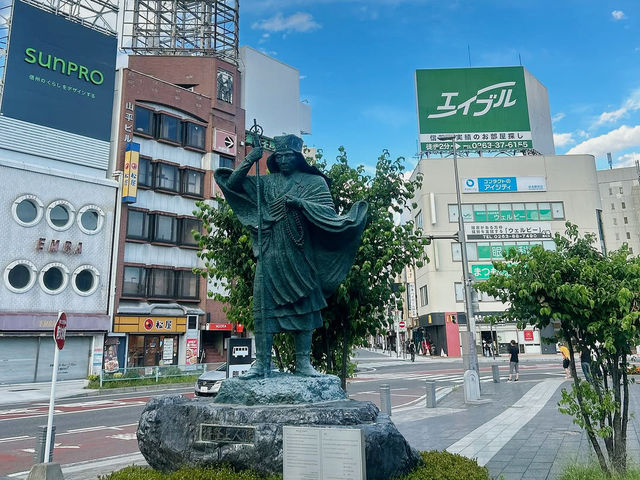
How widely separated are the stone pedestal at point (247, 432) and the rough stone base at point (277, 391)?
5cm

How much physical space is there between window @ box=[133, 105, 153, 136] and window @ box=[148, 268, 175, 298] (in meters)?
8.48

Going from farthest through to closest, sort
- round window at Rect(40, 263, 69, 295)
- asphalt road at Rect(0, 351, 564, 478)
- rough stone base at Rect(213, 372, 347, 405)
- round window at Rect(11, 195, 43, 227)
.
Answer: round window at Rect(40, 263, 69, 295)
round window at Rect(11, 195, 43, 227)
asphalt road at Rect(0, 351, 564, 478)
rough stone base at Rect(213, 372, 347, 405)

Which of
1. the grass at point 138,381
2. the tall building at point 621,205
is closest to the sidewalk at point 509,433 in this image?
the grass at point 138,381

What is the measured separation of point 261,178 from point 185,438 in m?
3.09

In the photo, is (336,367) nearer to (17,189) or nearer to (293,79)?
(17,189)

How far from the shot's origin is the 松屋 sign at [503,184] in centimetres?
4400

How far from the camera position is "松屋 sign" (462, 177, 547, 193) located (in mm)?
44000

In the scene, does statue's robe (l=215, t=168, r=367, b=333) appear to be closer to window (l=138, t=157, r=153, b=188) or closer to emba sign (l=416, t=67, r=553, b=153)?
window (l=138, t=157, r=153, b=188)

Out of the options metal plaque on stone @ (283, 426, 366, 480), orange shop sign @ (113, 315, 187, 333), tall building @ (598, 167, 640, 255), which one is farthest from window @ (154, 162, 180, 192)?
tall building @ (598, 167, 640, 255)

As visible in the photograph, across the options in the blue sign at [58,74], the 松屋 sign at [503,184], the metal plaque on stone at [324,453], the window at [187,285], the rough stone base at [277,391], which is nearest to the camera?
the metal plaque on stone at [324,453]

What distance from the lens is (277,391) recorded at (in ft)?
17.2

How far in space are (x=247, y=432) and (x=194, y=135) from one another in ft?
105

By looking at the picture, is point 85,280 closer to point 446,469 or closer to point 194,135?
point 194,135

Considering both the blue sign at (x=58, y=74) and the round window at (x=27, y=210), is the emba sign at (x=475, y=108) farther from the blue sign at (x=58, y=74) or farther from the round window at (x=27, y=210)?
the round window at (x=27, y=210)
